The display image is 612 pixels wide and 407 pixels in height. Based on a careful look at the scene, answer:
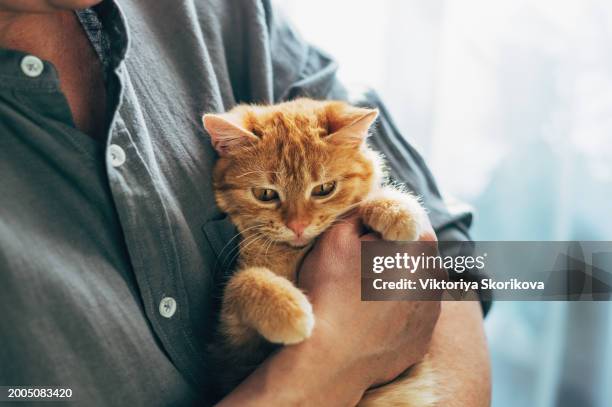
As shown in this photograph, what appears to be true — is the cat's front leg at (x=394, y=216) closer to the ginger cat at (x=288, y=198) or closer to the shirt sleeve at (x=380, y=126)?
the ginger cat at (x=288, y=198)

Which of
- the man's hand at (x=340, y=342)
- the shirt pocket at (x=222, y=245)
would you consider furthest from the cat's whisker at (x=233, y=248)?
the man's hand at (x=340, y=342)

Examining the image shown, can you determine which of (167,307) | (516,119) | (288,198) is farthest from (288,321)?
(516,119)

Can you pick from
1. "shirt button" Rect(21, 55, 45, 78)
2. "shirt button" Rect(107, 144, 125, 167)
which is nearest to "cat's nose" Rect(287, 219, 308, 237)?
"shirt button" Rect(107, 144, 125, 167)

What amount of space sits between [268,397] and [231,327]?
22cm

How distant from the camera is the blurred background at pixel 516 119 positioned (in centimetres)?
167

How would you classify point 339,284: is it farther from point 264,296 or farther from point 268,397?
point 268,397

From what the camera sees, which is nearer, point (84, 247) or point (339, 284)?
point (84, 247)

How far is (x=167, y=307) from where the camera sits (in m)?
0.91

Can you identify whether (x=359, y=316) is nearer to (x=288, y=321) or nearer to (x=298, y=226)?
(x=288, y=321)

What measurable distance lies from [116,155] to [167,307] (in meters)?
0.26

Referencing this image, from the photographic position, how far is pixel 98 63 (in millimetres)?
1024

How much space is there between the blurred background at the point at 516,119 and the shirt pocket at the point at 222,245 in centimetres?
74

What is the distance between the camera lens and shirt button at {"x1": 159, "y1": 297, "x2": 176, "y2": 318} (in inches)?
35.4

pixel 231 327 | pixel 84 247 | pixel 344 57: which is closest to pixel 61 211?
pixel 84 247
